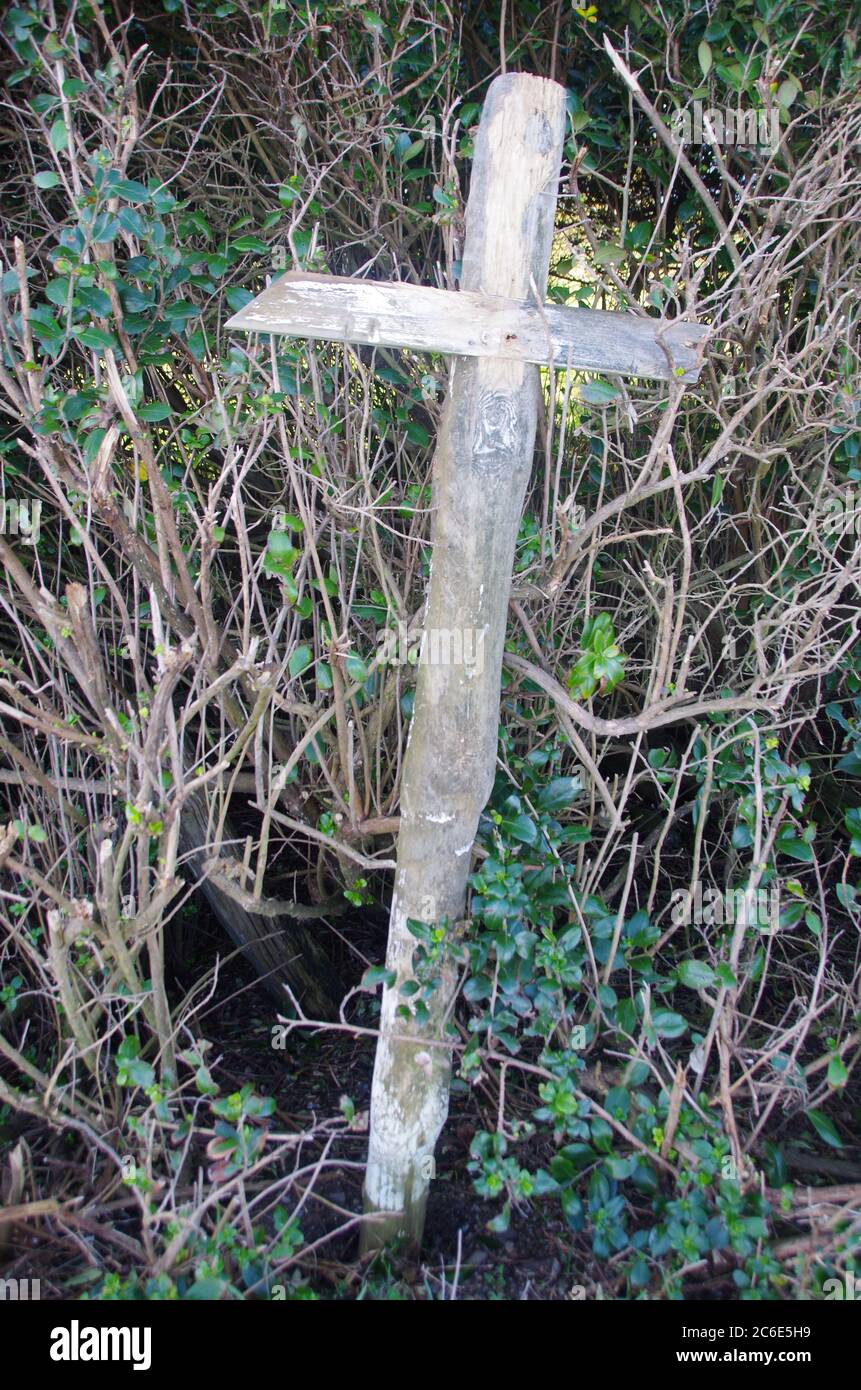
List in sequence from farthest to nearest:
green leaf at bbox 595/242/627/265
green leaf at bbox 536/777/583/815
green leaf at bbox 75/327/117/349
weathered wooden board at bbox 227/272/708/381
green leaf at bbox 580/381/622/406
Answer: green leaf at bbox 595/242/627/265, green leaf at bbox 536/777/583/815, green leaf at bbox 75/327/117/349, green leaf at bbox 580/381/622/406, weathered wooden board at bbox 227/272/708/381

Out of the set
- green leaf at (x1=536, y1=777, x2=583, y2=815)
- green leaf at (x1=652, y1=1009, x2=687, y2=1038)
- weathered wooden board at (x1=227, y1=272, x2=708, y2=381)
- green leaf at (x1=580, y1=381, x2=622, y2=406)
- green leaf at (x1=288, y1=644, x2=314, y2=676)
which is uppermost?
weathered wooden board at (x1=227, y1=272, x2=708, y2=381)

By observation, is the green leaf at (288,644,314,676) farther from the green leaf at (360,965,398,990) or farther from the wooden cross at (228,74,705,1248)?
the green leaf at (360,965,398,990)

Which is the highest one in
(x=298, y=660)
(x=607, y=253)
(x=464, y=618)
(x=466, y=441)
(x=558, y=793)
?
(x=607, y=253)

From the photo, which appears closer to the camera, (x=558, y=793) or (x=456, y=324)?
(x=456, y=324)

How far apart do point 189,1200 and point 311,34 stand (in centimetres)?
297

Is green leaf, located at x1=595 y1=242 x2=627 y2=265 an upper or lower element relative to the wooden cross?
upper

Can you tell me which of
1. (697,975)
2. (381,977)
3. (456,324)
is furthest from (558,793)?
(456,324)

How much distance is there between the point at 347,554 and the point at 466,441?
0.98 metres

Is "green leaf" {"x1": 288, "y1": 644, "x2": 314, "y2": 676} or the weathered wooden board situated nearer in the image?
the weathered wooden board

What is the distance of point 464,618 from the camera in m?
1.89

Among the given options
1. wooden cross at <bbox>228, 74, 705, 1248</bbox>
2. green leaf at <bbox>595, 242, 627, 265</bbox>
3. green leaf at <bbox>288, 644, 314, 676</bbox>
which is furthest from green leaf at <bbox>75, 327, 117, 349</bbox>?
green leaf at <bbox>595, 242, 627, 265</bbox>

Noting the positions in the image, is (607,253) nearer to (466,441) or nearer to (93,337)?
(466,441)

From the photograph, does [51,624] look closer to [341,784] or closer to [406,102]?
A: [341,784]

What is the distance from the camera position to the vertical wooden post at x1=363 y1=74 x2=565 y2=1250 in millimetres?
1764
